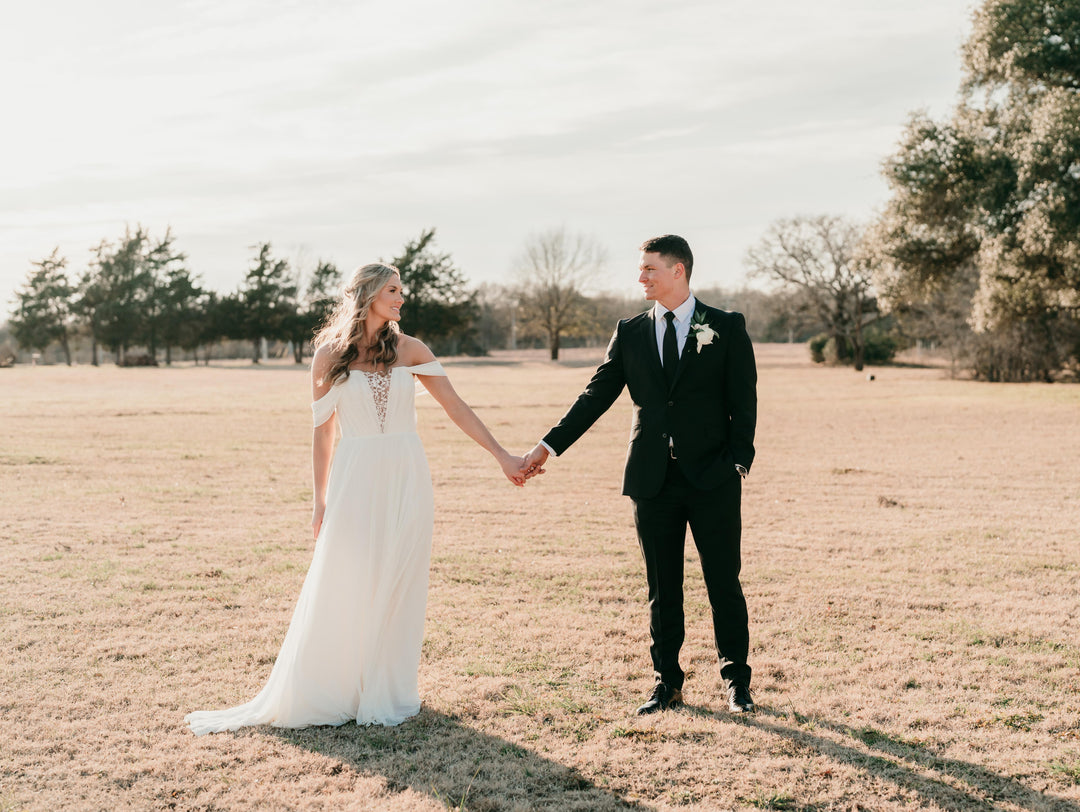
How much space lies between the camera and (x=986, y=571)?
26.8 feet

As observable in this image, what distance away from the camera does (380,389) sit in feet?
16.2

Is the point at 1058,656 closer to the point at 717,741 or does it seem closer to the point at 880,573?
the point at 880,573

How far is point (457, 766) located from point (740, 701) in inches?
64.8

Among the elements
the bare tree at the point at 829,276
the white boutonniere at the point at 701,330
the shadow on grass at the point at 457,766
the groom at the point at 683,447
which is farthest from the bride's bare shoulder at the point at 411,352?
the bare tree at the point at 829,276

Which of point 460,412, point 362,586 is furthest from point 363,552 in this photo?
point 460,412

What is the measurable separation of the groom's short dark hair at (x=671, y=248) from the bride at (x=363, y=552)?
4.32 ft

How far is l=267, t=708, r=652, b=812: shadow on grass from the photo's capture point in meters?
3.97

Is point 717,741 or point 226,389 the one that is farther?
point 226,389

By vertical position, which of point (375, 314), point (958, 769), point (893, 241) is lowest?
point (958, 769)

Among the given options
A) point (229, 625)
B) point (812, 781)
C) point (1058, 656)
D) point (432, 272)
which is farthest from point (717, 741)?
point (432, 272)

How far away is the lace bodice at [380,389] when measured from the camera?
4.94m

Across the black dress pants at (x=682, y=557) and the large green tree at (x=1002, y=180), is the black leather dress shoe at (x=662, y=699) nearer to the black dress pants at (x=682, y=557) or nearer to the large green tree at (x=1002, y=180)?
the black dress pants at (x=682, y=557)

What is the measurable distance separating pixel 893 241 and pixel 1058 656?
24.8 metres

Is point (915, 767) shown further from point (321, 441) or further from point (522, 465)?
point (321, 441)
